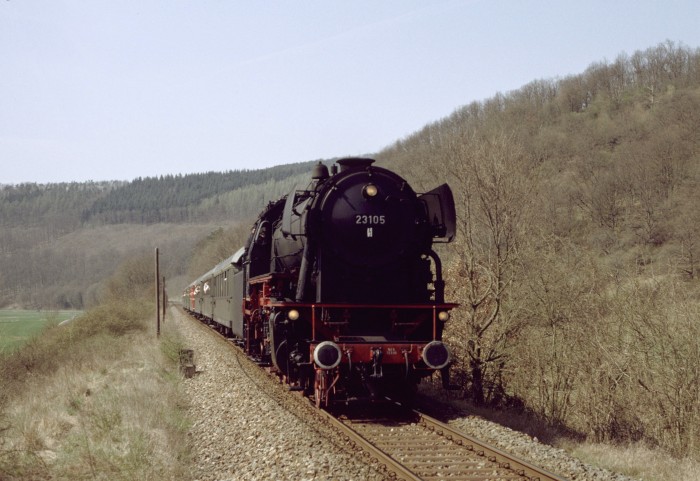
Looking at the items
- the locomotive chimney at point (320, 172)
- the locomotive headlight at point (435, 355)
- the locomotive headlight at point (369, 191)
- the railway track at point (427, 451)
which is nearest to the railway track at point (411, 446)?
the railway track at point (427, 451)

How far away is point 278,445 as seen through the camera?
881 centimetres

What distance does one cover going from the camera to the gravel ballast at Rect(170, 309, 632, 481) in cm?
756

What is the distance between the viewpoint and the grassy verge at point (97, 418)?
7.98 metres

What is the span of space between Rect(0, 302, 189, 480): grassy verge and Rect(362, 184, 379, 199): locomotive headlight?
4.87 meters

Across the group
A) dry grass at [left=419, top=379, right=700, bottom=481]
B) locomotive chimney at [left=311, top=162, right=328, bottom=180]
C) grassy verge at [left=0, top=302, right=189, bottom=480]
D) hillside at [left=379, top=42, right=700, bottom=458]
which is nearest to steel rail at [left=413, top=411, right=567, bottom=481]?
dry grass at [left=419, top=379, right=700, bottom=481]

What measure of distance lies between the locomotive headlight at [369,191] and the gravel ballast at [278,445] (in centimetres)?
381

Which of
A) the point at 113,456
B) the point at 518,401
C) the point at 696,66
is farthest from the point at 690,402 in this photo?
the point at 696,66

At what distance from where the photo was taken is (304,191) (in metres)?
11.8

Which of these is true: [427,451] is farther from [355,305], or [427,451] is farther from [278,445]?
[355,305]

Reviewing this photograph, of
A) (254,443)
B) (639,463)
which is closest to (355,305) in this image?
(254,443)

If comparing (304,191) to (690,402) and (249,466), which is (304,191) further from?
(690,402)

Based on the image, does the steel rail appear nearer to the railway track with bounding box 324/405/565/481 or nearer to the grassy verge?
the railway track with bounding box 324/405/565/481

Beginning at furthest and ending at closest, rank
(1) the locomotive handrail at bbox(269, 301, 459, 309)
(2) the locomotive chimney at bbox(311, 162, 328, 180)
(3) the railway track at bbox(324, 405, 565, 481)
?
(2) the locomotive chimney at bbox(311, 162, 328, 180), (1) the locomotive handrail at bbox(269, 301, 459, 309), (3) the railway track at bbox(324, 405, 565, 481)

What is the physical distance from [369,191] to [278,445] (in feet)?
14.8
